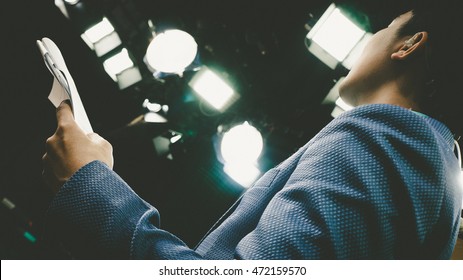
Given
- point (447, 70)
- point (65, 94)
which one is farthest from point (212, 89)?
point (447, 70)

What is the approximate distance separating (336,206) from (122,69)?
4.29 m

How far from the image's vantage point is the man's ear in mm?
1140

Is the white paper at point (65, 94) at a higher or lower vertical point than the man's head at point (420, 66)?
higher

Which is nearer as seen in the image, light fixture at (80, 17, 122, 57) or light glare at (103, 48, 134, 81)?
light fixture at (80, 17, 122, 57)

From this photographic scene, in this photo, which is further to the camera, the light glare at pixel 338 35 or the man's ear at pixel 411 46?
the light glare at pixel 338 35

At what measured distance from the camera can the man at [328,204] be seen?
659 millimetres

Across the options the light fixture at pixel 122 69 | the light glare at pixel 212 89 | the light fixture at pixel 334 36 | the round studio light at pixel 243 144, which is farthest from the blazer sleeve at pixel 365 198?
the light fixture at pixel 122 69

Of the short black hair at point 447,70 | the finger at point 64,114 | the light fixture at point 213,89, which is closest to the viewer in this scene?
the finger at point 64,114

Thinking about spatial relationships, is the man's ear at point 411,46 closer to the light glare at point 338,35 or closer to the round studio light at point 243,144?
the light glare at point 338,35

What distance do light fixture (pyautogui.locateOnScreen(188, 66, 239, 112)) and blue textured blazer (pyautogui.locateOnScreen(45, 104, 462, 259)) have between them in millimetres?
3353

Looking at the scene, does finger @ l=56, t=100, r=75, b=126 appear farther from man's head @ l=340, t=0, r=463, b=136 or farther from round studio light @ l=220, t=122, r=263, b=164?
round studio light @ l=220, t=122, r=263, b=164

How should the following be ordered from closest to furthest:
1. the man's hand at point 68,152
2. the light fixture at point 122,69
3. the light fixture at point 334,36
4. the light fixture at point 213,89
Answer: the man's hand at point 68,152 < the light fixture at point 334,36 < the light fixture at point 213,89 < the light fixture at point 122,69

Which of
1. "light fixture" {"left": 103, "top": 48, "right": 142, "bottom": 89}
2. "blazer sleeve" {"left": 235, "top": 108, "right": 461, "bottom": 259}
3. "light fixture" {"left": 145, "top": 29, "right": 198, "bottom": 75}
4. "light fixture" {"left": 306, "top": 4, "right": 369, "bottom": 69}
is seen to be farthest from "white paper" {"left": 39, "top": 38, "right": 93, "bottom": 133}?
"light fixture" {"left": 103, "top": 48, "right": 142, "bottom": 89}

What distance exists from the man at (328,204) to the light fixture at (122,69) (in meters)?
3.56
